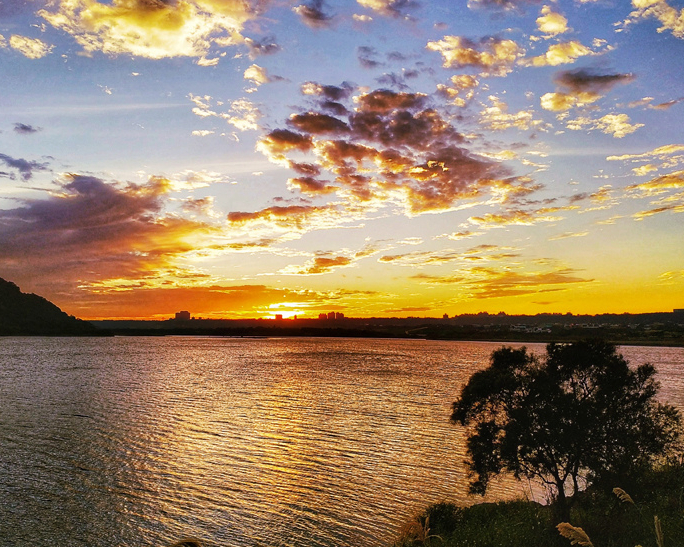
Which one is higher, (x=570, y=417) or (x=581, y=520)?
(x=570, y=417)

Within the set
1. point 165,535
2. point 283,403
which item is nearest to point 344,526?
point 165,535

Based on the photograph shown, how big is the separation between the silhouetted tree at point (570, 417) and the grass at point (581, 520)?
123 cm

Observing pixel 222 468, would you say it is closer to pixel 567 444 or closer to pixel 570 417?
pixel 567 444

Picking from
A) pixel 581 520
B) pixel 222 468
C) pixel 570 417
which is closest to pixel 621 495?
pixel 581 520

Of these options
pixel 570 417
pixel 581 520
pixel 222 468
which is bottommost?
pixel 222 468

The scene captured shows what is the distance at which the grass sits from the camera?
75.7ft

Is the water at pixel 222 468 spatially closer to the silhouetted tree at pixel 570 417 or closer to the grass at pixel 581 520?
the grass at pixel 581 520

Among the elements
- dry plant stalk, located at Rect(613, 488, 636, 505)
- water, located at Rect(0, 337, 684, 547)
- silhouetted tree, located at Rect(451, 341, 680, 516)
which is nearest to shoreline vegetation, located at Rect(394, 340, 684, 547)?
silhouetted tree, located at Rect(451, 341, 680, 516)

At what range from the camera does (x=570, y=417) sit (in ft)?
92.9

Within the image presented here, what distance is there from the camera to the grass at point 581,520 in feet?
75.7

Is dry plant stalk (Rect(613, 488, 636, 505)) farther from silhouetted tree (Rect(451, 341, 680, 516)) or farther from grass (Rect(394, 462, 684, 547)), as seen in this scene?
silhouetted tree (Rect(451, 341, 680, 516))

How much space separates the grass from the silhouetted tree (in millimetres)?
1229

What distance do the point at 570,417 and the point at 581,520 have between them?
5770 mm

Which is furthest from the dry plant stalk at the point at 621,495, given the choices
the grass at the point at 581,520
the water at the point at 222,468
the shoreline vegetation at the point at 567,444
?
the water at the point at 222,468
